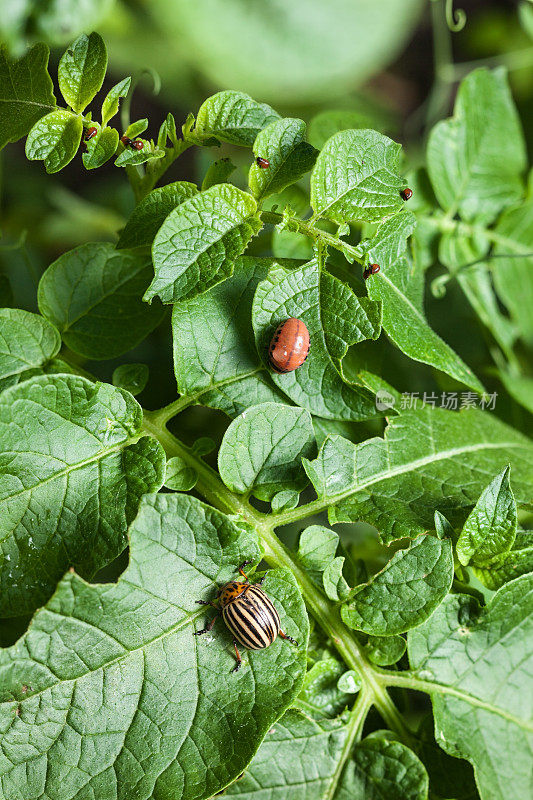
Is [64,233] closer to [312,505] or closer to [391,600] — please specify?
[312,505]

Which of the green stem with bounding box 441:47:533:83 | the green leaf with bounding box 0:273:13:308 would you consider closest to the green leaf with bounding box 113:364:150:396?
the green leaf with bounding box 0:273:13:308

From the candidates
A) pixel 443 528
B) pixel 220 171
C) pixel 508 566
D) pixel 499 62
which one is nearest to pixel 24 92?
pixel 220 171

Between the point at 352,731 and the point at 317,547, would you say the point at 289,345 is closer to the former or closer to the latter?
the point at 317,547

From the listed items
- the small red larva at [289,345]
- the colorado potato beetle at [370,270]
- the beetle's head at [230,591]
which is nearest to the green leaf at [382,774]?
the beetle's head at [230,591]

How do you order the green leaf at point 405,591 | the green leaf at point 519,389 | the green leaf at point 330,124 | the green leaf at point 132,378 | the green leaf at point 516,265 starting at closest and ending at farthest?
the green leaf at point 405,591 < the green leaf at point 132,378 < the green leaf at point 330,124 < the green leaf at point 519,389 < the green leaf at point 516,265

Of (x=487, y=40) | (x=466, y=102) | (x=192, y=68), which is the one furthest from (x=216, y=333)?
(x=487, y=40)

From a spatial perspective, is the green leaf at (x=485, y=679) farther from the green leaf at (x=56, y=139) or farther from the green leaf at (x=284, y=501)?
the green leaf at (x=56, y=139)
